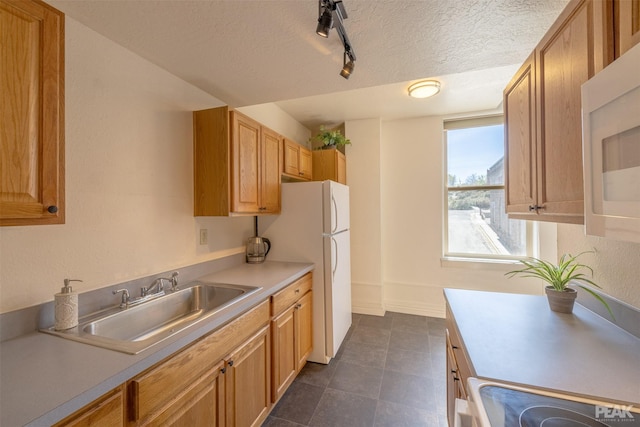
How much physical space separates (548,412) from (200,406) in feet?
4.11

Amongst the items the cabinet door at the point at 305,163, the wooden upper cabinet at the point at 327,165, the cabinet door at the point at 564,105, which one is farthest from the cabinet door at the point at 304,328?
the cabinet door at the point at 564,105

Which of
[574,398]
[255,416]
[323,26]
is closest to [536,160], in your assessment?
[574,398]

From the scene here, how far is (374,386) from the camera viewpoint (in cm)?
196

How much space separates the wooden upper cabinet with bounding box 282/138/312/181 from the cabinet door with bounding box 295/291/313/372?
1240 mm

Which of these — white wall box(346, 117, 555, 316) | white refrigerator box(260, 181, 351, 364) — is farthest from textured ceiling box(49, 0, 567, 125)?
white wall box(346, 117, 555, 316)

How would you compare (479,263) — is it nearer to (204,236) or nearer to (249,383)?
(249,383)

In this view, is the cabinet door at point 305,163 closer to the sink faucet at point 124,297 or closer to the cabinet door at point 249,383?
the cabinet door at point 249,383

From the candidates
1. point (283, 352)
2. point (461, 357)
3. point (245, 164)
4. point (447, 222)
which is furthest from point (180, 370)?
point (447, 222)

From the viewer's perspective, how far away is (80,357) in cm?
83

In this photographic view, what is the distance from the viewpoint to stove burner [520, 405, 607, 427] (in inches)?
25.5

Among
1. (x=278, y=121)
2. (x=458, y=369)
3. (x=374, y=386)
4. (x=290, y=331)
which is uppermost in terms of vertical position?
(x=278, y=121)

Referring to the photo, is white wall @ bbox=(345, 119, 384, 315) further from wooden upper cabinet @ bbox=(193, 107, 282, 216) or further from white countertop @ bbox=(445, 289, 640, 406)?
white countertop @ bbox=(445, 289, 640, 406)

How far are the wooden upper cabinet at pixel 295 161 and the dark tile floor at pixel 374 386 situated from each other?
1857 mm

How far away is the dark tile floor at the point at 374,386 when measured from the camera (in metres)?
1.66
